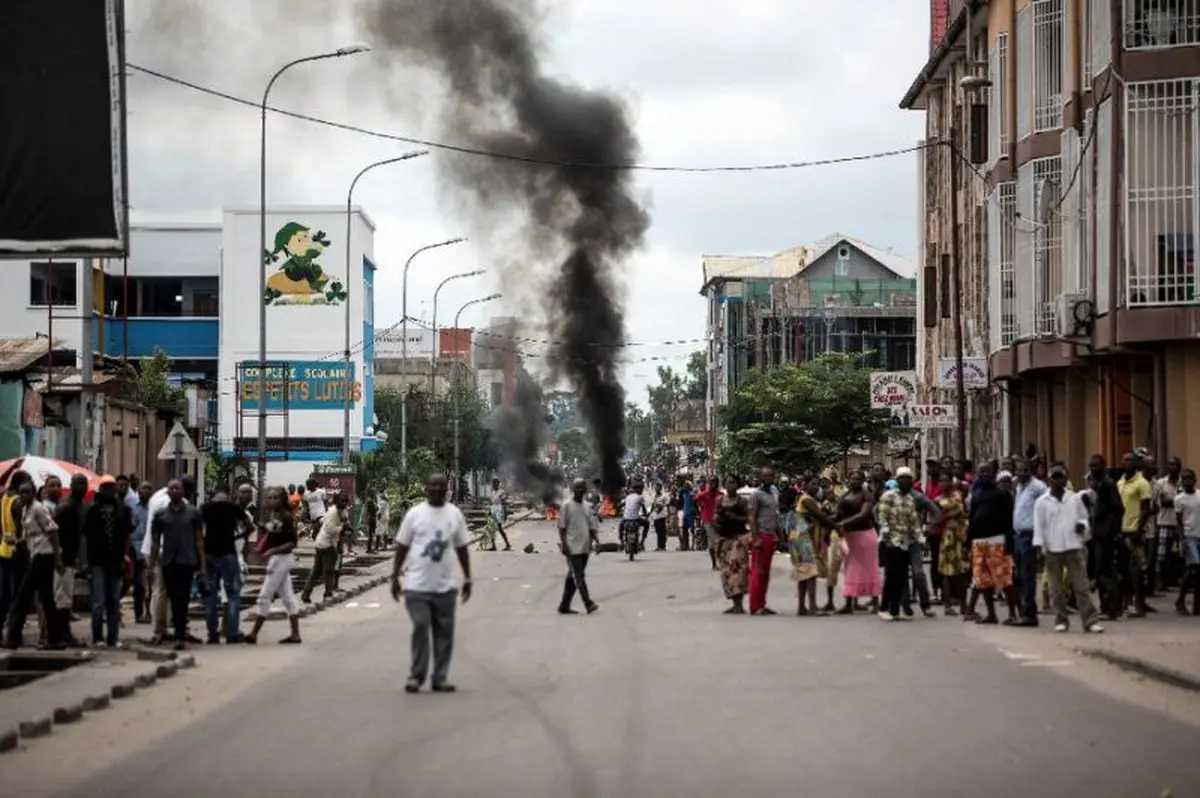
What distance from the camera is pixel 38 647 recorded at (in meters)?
19.4

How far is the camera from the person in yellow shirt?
22.4m

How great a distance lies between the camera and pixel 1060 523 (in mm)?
20094

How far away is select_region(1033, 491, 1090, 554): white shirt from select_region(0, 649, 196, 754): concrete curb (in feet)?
28.8

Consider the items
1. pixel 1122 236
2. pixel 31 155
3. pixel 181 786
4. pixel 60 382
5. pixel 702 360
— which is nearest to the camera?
pixel 181 786

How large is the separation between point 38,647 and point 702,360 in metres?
137

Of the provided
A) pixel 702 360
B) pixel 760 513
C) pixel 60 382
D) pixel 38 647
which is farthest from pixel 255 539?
pixel 702 360

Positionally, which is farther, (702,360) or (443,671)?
A: (702,360)

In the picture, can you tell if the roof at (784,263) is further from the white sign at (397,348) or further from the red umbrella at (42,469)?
the red umbrella at (42,469)

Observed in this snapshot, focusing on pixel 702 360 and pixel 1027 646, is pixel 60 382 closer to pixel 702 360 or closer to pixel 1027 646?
pixel 1027 646

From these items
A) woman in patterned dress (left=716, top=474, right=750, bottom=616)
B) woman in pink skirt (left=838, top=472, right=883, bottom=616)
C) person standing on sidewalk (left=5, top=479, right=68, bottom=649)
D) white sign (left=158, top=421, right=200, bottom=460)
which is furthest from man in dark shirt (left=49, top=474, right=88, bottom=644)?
woman in pink skirt (left=838, top=472, right=883, bottom=616)

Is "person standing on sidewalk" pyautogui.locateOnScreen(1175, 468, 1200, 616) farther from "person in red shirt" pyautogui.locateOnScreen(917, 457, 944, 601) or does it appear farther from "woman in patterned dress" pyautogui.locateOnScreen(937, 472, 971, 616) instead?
"person in red shirt" pyautogui.locateOnScreen(917, 457, 944, 601)

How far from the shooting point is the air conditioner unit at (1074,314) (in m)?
30.9

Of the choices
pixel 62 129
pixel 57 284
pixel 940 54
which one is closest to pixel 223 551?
pixel 62 129

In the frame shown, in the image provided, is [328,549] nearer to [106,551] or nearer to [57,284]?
[106,551]
